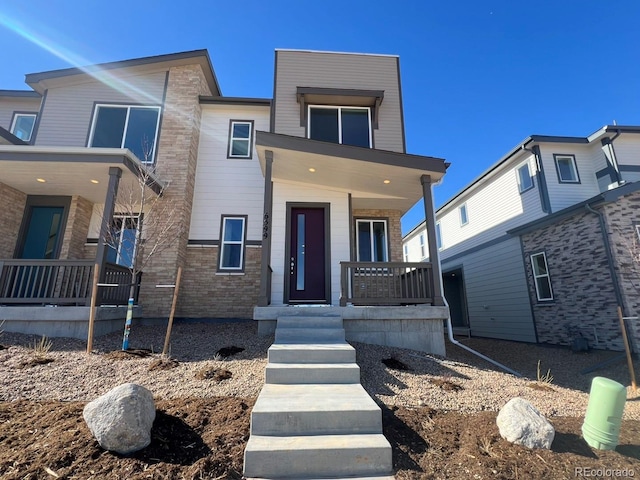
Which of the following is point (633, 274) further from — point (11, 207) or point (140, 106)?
point (11, 207)

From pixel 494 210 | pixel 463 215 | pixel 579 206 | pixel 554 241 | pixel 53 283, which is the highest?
pixel 463 215

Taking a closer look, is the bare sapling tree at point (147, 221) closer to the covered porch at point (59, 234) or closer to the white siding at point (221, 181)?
the covered porch at point (59, 234)

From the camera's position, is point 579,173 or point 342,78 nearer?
point 342,78

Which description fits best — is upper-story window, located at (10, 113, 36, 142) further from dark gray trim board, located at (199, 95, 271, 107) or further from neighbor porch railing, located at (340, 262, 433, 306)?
neighbor porch railing, located at (340, 262, 433, 306)

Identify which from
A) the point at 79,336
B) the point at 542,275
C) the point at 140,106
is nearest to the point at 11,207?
the point at 140,106

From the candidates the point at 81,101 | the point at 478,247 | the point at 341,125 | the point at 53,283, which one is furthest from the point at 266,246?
the point at 478,247

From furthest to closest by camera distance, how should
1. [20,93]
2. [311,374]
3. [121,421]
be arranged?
[20,93], [311,374], [121,421]

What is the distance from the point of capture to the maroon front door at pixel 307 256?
766 centimetres

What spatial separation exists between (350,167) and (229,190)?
3681mm

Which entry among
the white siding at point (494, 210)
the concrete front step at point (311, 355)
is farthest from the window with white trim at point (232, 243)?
the white siding at point (494, 210)

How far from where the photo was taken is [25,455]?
2.43 meters

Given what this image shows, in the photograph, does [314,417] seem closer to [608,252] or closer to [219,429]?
[219,429]

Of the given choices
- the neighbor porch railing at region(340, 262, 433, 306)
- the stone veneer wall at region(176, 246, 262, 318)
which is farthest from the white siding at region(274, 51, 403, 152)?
the stone veneer wall at region(176, 246, 262, 318)

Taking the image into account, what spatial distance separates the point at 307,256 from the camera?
790cm
